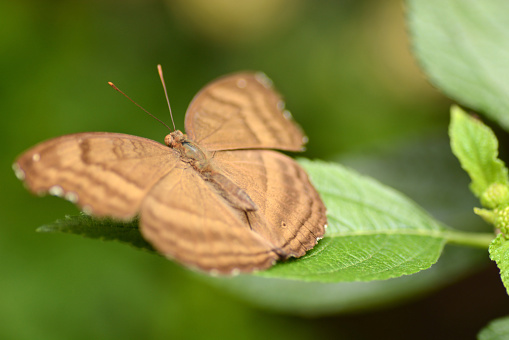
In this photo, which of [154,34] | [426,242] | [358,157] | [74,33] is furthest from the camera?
[154,34]

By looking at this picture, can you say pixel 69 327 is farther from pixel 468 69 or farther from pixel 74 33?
pixel 468 69

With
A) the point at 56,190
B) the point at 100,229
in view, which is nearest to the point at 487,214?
the point at 100,229

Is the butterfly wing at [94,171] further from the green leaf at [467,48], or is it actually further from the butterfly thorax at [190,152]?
the green leaf at [467,48]

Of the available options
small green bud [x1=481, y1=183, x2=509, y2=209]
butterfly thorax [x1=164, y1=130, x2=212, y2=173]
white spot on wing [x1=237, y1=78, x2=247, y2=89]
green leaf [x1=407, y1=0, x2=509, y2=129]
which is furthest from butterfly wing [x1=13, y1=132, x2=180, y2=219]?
green leaf [x1=407, y1=0, x2=509, y2=129]

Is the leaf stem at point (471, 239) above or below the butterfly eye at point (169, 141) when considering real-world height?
below

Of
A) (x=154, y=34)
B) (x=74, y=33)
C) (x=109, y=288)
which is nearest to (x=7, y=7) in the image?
(x=74, y=33)

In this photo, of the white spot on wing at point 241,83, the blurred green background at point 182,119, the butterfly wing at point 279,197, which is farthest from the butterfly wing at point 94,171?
the blurred green background at point 182,119
